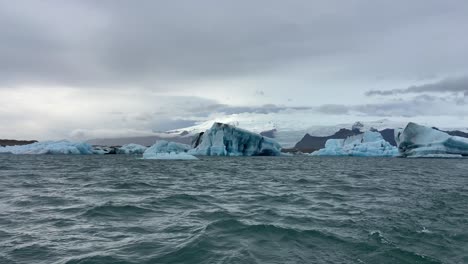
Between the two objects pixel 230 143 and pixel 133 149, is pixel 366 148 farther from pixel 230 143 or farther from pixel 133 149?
pixel 133 149

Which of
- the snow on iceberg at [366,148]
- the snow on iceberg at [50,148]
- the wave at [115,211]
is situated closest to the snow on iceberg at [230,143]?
the snow on iceberg at [366,148]

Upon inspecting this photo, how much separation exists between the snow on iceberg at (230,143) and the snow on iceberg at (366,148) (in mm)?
21290

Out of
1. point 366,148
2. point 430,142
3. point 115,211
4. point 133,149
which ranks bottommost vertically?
point 366,148

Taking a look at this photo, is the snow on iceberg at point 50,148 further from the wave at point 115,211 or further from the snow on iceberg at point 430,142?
the wave at point 115,211

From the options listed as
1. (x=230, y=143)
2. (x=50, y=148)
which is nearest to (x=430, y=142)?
(x=230, y=143)

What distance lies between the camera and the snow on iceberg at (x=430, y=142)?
78438 millimetres

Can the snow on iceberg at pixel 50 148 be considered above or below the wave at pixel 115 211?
above

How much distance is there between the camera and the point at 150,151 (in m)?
69.8

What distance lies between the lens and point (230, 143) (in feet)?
258

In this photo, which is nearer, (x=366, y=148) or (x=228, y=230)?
(x=228, y=230)

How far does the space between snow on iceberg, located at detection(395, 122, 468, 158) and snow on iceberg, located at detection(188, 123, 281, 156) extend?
31.4 meters

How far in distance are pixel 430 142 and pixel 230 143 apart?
147 feet

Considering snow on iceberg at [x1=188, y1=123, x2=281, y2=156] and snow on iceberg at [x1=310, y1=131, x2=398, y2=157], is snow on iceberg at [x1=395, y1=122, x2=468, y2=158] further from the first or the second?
snow on iceberg at [x1=188, y1=123, x2=281, y2=156]

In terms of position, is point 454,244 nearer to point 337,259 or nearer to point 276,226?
point 337,259
